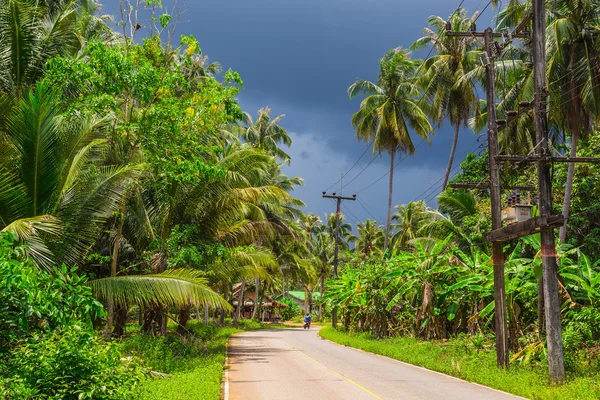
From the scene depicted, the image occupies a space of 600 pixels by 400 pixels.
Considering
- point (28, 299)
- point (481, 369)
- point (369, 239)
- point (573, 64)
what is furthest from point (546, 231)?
point (369, 239)

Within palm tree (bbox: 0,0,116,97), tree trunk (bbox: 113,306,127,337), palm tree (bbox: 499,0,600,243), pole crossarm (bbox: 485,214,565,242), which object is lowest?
tree trunk (bbox: 113,306,127,337)

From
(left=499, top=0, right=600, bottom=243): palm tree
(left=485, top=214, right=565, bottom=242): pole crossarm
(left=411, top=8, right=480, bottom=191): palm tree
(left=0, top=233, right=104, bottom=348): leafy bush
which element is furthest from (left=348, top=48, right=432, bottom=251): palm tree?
(left=0, top=233, right=104, bottom=348): leafy bush

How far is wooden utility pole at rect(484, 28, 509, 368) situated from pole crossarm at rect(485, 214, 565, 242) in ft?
1.89

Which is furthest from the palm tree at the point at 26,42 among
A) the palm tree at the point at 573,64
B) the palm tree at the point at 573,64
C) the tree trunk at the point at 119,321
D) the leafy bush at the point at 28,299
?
the palm tree at the point at 573,64

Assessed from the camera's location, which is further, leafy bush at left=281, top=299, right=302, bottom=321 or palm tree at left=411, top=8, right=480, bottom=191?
leafy bush at left=281, top=299, right=302, bottom=321

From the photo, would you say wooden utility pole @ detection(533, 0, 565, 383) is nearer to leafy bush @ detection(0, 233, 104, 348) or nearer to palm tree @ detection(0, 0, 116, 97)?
leafy bush @ detection(0, 233, 104, 348)

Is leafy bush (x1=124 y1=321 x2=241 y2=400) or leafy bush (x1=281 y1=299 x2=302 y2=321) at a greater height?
leafy bush (x1=281 y1=299 x2=302 y2=321)

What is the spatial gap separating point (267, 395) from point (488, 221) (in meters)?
17.5

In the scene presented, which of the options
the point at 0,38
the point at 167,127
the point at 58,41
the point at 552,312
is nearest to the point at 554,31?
the point at 552,312

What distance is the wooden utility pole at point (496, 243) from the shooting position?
46.6 ft

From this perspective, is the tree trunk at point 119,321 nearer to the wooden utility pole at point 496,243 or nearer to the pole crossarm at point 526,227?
the wooden utility pole at point 496,243

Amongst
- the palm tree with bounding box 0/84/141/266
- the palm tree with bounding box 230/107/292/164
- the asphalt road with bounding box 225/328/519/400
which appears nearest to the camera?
the palm tree with bounding box 0/84/141/266

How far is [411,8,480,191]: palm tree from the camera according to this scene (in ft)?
115

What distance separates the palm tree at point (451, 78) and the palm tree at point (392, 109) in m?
1.11
